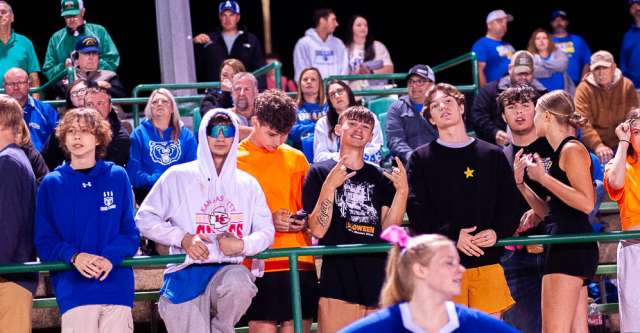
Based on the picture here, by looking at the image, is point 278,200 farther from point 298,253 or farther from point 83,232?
point 83,232

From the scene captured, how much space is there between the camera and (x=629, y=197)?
6.96 m

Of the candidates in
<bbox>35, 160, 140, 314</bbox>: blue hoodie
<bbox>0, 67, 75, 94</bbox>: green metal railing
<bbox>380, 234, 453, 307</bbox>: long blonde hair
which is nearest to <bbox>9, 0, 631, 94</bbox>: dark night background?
<bbox>0, 67, 75, 94</bbox>: green metal railing

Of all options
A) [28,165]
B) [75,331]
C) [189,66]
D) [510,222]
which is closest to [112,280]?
[75,331]

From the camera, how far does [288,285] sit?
677 cm

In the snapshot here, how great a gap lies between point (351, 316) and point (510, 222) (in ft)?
3.36

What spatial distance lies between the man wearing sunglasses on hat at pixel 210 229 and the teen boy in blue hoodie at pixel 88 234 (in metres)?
0.18

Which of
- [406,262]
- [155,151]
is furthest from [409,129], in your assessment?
[406,262]

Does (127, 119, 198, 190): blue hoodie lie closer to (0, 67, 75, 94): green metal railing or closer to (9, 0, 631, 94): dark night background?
(0, 67, 75, 94): green metal railing

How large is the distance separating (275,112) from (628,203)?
2121 mm

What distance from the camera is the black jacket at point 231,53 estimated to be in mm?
11531

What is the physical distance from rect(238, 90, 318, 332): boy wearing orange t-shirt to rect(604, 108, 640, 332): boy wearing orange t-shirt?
175 cm

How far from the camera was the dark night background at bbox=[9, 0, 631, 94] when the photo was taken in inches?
607

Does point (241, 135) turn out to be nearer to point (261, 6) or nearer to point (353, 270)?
point (353, 270)

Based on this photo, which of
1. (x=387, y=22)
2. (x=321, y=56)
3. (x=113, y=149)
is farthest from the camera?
(x=387, y=22)
